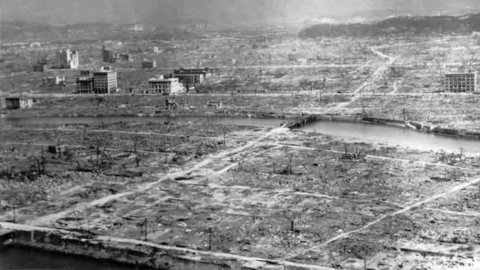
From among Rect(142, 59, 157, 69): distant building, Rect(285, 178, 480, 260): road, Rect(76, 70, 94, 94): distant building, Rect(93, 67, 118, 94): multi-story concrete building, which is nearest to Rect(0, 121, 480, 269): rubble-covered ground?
Rect(285, 178, 480, 260): road

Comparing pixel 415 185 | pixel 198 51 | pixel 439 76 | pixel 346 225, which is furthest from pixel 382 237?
pixel 198 51

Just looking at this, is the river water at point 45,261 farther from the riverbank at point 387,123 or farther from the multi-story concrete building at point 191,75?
the multi-story concrete building at point 191,75

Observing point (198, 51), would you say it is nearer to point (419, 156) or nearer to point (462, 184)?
point (419, 156)

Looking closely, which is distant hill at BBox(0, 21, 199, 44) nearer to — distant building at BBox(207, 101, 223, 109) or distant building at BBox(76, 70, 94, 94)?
distant building at BBox(76, 70, 94, 94)

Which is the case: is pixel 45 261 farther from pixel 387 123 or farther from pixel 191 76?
pixel 191 76

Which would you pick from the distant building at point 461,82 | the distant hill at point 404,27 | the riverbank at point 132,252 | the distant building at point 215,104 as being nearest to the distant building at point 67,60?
the distant hill at point 404,27

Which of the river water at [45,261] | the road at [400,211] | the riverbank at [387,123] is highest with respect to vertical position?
the riverbank at [387,123]

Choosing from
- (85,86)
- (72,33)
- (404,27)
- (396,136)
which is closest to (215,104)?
(85,86)
